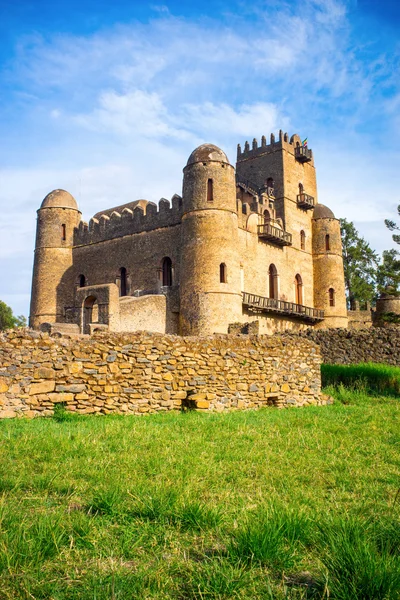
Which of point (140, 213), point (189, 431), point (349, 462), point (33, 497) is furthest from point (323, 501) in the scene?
point (140, 213)

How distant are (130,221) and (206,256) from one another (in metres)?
7.25

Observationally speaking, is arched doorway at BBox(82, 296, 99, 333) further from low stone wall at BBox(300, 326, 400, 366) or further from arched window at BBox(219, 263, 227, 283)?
low stone wall at BBox(300, 326, 400, 366)

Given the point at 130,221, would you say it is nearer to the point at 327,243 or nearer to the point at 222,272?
the point at 222,272

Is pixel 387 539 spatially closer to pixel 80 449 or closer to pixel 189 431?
pixel 80 449

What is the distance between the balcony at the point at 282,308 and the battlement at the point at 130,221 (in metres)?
5.26

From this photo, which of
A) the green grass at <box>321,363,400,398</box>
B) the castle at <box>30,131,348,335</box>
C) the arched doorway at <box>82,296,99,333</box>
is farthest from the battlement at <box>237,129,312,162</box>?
the green grass at <box>321,363,400,398</box>

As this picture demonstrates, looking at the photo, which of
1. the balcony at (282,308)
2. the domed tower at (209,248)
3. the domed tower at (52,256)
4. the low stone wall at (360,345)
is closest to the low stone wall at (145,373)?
the low stone wall at (360,345)

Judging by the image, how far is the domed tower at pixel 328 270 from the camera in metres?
35.8

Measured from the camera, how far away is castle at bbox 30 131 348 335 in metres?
26.2

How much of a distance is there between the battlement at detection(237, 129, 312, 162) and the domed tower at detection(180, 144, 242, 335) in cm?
1046

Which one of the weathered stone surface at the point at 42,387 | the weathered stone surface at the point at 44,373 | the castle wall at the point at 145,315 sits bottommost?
the weathered stone surface at the point at 42,387

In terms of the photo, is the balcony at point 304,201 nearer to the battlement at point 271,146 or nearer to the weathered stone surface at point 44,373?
the battlement at point 271,146

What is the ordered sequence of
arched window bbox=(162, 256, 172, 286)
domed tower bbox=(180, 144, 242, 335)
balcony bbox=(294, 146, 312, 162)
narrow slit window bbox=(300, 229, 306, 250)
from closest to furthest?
domed tower bbox=(180, 144, 242, 335) < arched window bbox=(162, 256, 172, 286) < narrow slit window bbox=(300, 229, 306, 250) < balcony bbox=(294, 146, 312, 162)

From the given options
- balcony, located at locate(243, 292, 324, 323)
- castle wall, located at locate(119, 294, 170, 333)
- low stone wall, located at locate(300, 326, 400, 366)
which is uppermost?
balcony, located at locate(243, 292, 324, 323)
